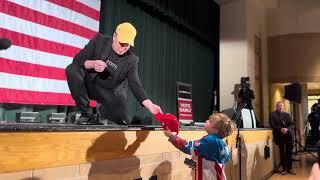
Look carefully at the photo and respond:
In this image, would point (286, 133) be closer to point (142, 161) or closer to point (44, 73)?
point (44, 73)

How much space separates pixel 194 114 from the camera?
8.66 meters

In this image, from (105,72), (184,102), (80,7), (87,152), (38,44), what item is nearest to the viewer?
(87,152)

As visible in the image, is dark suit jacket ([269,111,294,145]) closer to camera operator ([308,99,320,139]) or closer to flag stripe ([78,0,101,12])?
camera operator ([308,99,320,139])

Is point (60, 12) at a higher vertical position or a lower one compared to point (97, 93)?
higher

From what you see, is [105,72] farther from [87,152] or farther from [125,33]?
[87,152]

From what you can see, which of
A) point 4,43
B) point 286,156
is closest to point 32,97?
point 4,43

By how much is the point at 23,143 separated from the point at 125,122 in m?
1.22

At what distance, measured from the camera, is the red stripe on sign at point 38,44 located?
13.3 feet

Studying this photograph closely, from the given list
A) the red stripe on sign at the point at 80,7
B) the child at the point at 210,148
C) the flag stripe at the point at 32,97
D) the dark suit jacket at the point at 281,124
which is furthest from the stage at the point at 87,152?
the dark suit jacket at the point at 281,124

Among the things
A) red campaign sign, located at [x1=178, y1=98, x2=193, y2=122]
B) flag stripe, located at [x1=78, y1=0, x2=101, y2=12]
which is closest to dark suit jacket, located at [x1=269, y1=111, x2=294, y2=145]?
red campaign sign, located at [x1=178, y1=98, x2=193, y2=122]

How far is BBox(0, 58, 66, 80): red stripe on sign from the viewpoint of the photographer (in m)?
3.96

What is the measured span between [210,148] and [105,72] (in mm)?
840

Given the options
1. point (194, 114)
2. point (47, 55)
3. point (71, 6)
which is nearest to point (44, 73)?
point (47, 55)

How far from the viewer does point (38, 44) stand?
4352mm
